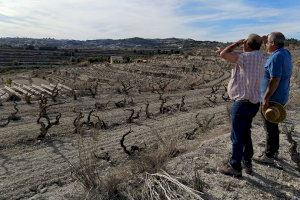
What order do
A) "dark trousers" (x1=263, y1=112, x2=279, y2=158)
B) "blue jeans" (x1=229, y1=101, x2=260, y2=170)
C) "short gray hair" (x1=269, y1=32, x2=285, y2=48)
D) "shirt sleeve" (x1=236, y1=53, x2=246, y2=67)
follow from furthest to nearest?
"dark trousers" (x1=263, y1=112, x2=279, y2=158)
"short gray hair" (x1=269, y1=32, x2=285, y2=48)
"blue jeans" (x1=229, y1=101, x2=260, y2=170)
"shirt sleeve" (x1=236, y1=53, x2=246, y2=67)

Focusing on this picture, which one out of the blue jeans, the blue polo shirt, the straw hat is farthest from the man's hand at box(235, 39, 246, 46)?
the straw hat

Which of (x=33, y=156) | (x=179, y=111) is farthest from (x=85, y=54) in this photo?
(x=33, y=156)

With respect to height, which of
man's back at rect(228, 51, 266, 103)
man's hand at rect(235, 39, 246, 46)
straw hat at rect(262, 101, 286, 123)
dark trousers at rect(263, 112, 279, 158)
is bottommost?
dark trousers at rect(263, 112, 279, 158)

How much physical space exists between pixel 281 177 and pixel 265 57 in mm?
2058

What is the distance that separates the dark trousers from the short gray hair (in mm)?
1418

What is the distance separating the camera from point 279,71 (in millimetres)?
7734

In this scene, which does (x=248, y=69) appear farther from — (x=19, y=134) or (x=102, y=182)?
(x=19, y=134)

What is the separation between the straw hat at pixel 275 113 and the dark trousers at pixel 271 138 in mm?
683

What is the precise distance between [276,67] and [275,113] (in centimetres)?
72

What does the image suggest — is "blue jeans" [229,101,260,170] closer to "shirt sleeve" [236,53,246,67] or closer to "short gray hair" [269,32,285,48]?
"shirt sleeve" [236,53,246,67]

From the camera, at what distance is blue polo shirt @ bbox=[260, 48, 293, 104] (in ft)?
25.3

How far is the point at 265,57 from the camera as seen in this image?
7684 mm

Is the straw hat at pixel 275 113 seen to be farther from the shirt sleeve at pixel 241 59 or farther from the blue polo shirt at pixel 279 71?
the shirt sleeve at pixel 241 59

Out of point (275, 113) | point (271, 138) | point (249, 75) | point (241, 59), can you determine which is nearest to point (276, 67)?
point (249, 75)
